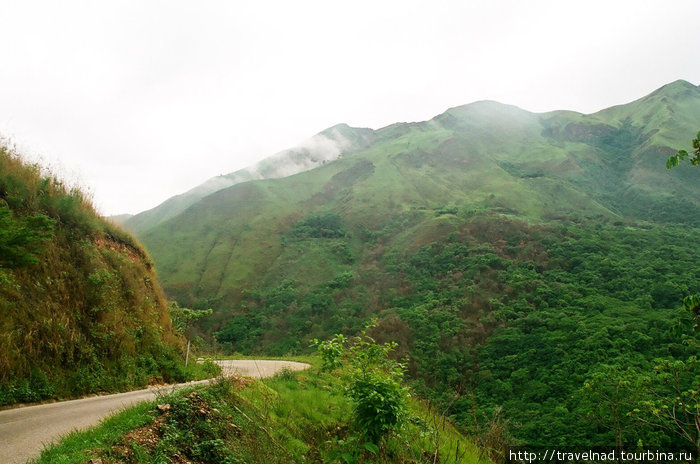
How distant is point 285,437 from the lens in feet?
27.9

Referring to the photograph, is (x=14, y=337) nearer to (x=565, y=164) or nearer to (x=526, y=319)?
(x=526, y=319)

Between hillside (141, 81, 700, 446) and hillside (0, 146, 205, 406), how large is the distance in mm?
4200

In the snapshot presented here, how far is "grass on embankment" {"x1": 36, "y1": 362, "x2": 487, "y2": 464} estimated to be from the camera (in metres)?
5.54

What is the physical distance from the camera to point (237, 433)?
7.28 m

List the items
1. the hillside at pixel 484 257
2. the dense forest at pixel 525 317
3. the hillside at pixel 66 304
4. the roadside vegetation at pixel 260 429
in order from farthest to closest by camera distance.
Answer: the hillside at pixel 484 257 → the dense forest at pixel 525 317 → the hillside at pixel 66 304 → the roadside vegetation at pixel 260 429

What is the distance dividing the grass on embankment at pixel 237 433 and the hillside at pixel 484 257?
3553 millimetres

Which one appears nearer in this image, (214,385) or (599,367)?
(214,385)

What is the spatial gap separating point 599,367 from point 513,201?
60551 mm

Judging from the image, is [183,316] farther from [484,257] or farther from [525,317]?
[484,257]

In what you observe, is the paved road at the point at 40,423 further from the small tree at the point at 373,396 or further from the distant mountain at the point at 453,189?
the distant mountain at the point at 453,189

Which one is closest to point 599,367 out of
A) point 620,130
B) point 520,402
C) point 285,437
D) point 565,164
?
point 520,402

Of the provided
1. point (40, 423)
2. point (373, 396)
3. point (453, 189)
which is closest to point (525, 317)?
point (373, 396)

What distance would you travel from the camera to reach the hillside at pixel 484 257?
36.6 metres

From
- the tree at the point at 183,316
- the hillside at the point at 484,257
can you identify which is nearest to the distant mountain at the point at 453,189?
the hillside at the point at 484,257
